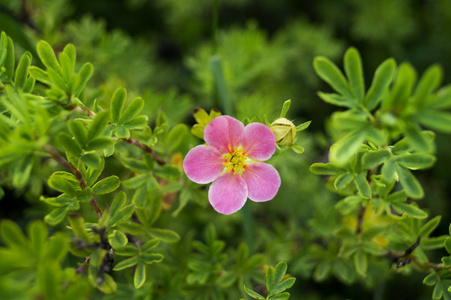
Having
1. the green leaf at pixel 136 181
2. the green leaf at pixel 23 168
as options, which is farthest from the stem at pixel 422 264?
the green leaf at pixel 23 168

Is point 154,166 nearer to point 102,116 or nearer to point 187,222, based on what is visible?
point 102,116

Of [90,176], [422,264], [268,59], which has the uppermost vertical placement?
[90,176]

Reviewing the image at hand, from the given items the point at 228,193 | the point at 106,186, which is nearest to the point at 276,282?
the point at 228,193

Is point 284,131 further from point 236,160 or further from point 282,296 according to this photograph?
point 282,296

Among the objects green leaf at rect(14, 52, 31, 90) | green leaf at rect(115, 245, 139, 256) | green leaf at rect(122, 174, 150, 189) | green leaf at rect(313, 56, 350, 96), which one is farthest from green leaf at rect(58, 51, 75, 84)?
green leaf at rect(313, 56, 350, 96)

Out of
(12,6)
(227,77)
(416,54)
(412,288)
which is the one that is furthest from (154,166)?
(416,54)

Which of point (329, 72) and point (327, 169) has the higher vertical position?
point (329, 72)
